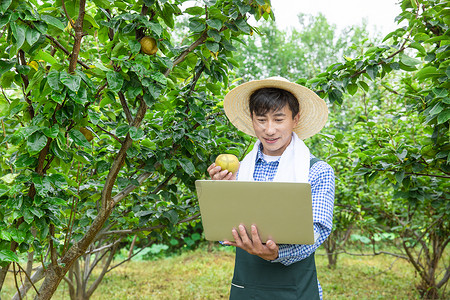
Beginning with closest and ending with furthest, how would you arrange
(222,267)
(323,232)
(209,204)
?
(209,204) < (323,232) < (222,267)

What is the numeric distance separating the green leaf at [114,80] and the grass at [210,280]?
3.99 metres

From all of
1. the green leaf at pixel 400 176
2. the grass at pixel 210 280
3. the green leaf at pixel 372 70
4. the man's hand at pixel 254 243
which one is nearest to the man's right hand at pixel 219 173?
the man's hand at pixel 254 243

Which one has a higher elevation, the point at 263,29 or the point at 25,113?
the point at 263,29

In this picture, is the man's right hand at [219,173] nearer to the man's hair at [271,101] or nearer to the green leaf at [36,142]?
the man's hair at [271,101]

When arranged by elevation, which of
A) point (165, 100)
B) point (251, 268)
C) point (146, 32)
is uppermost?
point (146, 32)

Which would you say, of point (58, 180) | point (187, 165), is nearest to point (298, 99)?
point (187, 165)

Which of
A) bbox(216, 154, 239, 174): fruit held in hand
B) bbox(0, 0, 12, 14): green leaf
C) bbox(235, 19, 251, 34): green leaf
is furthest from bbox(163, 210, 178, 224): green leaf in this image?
bbox(0, 0, 12, 14): green leaf

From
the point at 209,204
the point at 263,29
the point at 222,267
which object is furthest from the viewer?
the point at 263,29

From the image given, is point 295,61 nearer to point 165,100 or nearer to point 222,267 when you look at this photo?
point 222,267

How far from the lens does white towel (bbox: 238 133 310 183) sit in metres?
1.54

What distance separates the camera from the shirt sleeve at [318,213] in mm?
1445

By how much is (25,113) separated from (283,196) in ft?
3.54

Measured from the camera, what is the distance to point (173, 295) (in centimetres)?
575

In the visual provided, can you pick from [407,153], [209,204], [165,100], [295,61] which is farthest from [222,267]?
[295,61]
